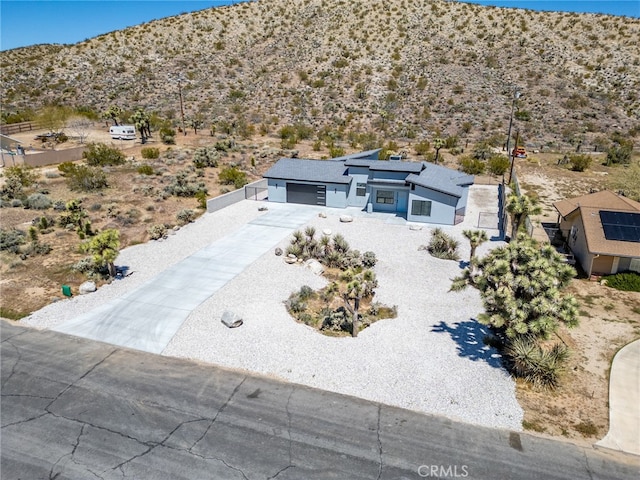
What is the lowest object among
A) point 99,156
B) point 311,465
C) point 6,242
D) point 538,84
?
point 311,465

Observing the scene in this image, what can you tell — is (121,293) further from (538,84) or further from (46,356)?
(538,84)

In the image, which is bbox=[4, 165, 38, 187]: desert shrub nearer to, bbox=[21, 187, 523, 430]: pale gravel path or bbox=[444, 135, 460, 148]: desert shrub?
bbox=[21, 187, 523, 430]: pale gravel path

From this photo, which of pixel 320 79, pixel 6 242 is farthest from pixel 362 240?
pixel 320 79

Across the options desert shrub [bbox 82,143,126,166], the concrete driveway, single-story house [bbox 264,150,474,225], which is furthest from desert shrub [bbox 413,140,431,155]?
desert shrub [bbox 82,143,126,166]

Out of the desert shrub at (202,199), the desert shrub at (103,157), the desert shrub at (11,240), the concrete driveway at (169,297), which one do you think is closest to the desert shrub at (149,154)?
the desert shrub at (103,157)

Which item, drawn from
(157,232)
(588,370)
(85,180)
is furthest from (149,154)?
(588,370)

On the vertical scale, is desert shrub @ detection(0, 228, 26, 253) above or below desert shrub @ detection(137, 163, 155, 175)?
below

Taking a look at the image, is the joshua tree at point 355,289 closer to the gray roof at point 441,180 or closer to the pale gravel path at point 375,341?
the pale gravel path at point 375,341
